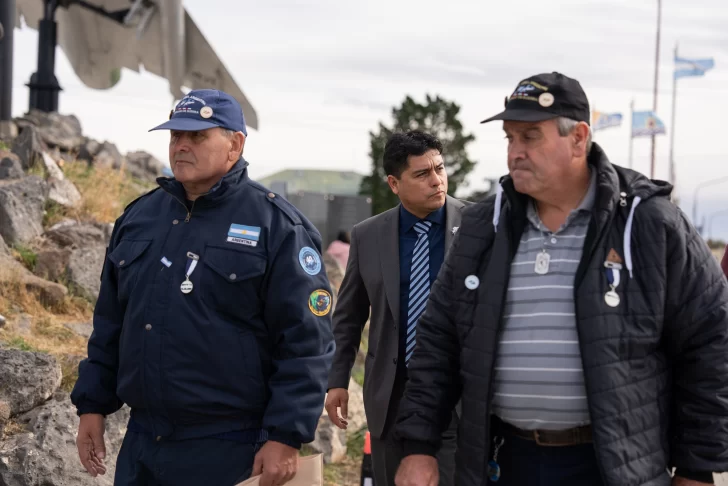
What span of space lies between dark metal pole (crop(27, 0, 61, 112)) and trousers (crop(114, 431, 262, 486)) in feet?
44.0

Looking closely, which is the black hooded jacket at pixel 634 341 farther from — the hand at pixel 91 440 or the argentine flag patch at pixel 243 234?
the hand at pixel 91 440

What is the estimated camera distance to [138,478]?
353 cm

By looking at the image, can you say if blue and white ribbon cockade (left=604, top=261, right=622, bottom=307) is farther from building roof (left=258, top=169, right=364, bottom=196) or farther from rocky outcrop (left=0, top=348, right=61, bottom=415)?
building roof (left=258, top=169, right=364, bottom=196)

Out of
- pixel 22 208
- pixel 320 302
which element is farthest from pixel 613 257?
pixel 22 208

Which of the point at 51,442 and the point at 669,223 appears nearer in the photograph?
the point at 669,223

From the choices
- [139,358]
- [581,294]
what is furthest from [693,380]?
[139,358]

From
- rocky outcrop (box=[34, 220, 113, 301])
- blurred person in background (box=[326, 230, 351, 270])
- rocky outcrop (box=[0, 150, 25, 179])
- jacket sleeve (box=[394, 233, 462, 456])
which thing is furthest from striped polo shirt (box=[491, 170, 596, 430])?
blurred person in background (box=[326, 230, 351, 270])

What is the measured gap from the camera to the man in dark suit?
461 cm

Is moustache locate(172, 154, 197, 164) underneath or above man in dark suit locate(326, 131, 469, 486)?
above

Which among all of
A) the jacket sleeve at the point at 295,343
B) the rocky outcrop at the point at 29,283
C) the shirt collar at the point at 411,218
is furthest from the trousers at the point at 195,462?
the rocky outcrop at the point at 29,283

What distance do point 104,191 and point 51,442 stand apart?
6080mm

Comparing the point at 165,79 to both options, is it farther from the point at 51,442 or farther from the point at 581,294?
the point at 581,294

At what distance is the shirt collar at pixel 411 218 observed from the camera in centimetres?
484

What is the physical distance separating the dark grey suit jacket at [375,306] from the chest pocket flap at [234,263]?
3.98ft
